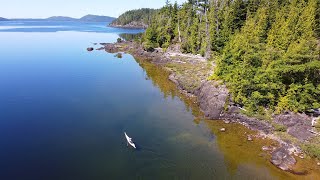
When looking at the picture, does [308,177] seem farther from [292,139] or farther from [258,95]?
[258,95]

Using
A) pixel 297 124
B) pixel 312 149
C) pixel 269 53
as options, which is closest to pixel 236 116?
pixel 297 124

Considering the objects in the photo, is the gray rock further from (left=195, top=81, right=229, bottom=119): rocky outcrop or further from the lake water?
(left=195, top=81, right=229, bottom=119): rocky outcrop

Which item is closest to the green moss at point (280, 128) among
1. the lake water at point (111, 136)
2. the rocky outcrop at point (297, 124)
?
the rocky outcrop at point (297, 124)

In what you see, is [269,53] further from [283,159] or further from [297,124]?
[283,159]

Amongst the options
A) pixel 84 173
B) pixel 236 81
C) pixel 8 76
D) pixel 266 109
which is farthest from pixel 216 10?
pixel 84 173

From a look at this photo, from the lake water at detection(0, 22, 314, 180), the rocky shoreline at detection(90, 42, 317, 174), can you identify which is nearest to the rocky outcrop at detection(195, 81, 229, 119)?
the rocky shoreline at detection(90, 42, 317, 174)

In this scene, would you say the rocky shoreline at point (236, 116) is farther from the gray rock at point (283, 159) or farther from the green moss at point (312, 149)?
the green moss at point (312, 149)
